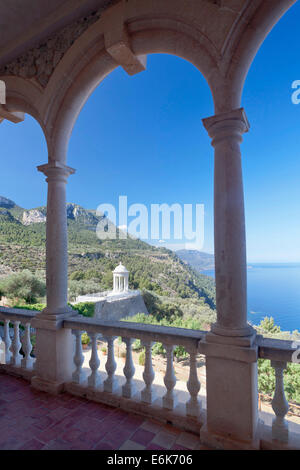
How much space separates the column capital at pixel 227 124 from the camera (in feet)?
7.13

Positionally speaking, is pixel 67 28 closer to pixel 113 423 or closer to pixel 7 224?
pixel 113 423

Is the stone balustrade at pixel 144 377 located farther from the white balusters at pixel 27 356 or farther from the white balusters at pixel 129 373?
the white balusters at pixel 27 356

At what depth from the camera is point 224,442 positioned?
2.02 metres

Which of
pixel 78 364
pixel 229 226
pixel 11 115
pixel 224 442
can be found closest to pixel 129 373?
pixel 78 364

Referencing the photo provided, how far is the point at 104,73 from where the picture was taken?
3.31 meters

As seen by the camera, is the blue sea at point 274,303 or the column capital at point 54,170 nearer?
the column capital at point 54,170

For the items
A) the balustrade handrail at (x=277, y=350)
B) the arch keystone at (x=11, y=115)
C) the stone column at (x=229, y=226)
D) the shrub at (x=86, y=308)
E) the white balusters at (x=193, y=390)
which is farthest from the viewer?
the shrub at (x=86, y=308)

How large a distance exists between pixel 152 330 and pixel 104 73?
3.37 metres

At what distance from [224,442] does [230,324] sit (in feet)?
3.16

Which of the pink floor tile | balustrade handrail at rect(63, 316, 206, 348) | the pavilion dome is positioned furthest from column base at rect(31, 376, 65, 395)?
the pavilion dome

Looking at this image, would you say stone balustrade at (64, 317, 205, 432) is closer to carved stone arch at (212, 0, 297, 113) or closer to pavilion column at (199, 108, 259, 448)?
pavilion column at (199, 108, 259, 448)

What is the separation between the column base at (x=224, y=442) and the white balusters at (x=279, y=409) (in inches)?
6.9

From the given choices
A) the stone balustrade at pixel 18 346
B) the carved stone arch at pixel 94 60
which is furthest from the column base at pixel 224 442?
the carved stone arch at pixel 94 60

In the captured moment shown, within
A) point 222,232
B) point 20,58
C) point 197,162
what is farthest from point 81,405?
point 197,162
